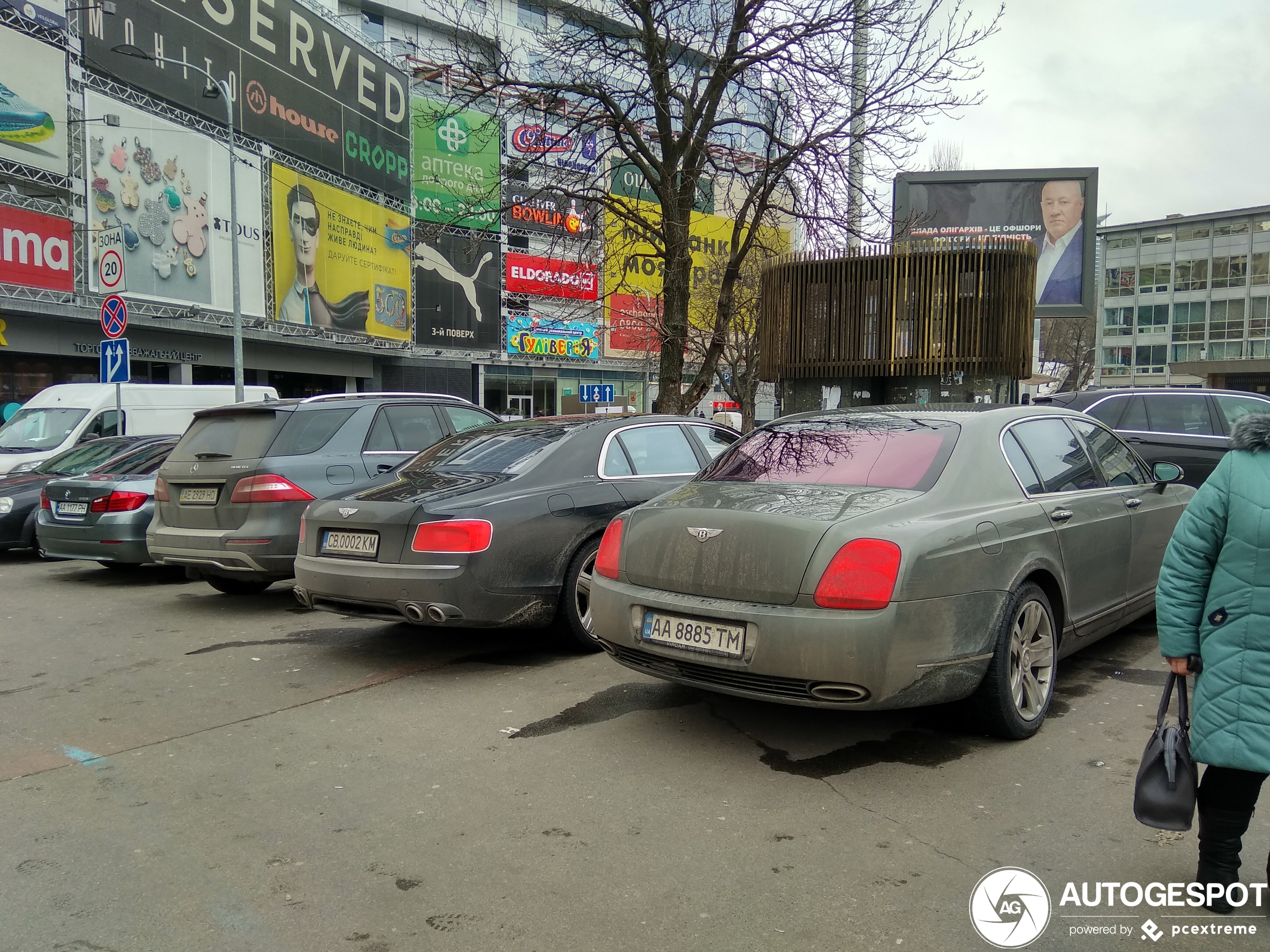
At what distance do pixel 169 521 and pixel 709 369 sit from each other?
8.18m

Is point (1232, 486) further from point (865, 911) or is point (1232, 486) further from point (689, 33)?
point (689, 33)

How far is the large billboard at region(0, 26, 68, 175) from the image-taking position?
2022 centimetres

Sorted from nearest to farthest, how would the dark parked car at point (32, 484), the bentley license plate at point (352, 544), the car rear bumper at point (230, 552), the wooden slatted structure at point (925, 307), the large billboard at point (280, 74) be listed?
the bentley license plate at point (352, 544), the car rear bumper at point (230, 552), the dark parked car at point (32, 484), the wooden slatted structure at point (925, 307), the large billboard at point (280, 74)

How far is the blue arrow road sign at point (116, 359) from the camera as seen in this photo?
1334 cm

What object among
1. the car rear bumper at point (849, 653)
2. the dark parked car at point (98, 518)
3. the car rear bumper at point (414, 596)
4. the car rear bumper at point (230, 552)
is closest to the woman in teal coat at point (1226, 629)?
the car rear bumper at point (849, 653)

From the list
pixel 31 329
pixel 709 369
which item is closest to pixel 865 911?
pixel 709 369

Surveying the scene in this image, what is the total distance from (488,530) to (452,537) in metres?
0.21

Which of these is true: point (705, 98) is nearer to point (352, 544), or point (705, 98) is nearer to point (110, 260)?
point (352, 544)

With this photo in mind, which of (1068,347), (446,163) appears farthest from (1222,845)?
(1068,347)

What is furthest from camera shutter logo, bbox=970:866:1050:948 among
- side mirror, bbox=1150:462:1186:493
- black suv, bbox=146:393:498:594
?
black suv, bbox=146:393:498:594

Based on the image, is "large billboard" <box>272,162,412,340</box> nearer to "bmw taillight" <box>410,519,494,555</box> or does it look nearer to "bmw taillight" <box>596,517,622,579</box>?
"bmw taillight" <box>410,519,494,555</box>

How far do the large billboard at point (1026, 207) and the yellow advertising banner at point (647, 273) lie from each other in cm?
366

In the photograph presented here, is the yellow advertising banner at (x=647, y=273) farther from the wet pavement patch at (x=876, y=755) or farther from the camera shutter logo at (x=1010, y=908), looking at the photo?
the camera shutter logo at (x=1010, y=908)

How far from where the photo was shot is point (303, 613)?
7586mm
